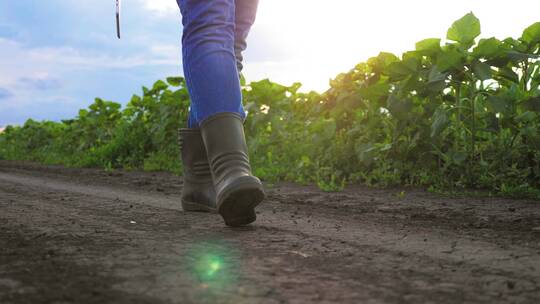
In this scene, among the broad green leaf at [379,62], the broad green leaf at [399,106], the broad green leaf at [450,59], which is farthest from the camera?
the broad green leaf at [379,62]

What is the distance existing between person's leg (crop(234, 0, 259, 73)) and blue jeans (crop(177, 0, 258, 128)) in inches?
12.0

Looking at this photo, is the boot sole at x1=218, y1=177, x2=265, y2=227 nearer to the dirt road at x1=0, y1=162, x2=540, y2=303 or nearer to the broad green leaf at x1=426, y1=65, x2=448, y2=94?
the dirt road at x1=0, y1=162, x2=540, y2=303

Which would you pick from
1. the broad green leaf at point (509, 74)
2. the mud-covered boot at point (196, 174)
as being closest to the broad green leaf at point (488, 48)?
the broad green leaf at point (509, 74)

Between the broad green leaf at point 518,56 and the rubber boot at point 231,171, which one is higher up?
the broad green leaf at point 518,56

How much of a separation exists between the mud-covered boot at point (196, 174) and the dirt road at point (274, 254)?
96 mm

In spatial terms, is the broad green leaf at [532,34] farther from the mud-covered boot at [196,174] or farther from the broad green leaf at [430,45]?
the mud-covered boot at [196,174]

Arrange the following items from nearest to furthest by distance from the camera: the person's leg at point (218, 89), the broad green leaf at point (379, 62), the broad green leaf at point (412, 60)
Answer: the person's leg at point (218, 89) < the broad green leaf at point (412, 60) < the broad green leaf at point (379, 62)

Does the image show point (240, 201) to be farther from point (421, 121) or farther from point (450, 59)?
point (421, 121)

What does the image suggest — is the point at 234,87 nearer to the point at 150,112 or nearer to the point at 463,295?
the point at 463,295

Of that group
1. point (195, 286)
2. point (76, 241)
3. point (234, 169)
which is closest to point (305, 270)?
point (195, 286)

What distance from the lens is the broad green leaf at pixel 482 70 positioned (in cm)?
344

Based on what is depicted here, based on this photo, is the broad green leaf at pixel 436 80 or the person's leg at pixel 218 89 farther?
the broad green leaf at pixel 436 80

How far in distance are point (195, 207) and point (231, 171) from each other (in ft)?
2.49

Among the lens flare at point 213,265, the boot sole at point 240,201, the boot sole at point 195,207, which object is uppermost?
the boot sole at point 240,201
